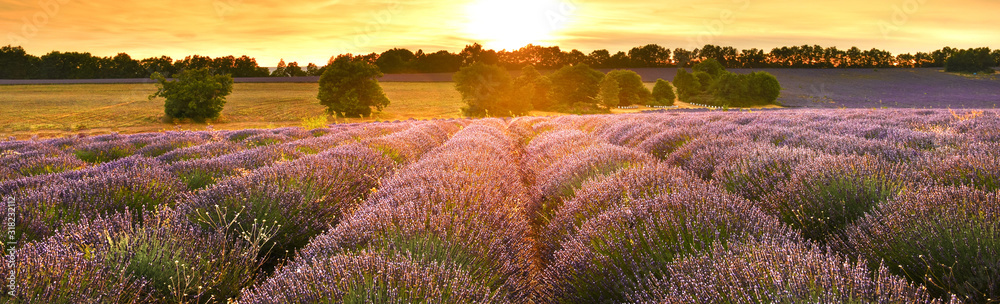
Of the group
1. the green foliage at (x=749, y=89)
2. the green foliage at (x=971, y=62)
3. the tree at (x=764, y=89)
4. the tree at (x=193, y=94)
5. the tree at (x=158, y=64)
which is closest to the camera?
the tree at (x=193, y=94)

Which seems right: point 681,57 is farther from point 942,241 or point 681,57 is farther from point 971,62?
point 942,241

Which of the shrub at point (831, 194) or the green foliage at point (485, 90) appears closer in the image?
the shrub at point (831, 194)

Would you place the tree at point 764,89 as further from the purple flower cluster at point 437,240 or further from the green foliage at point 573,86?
the purple flower cluster at point 437,240

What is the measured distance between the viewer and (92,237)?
2.07 m

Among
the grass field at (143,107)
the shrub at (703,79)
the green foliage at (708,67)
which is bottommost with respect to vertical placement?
the grass field at (143,107)

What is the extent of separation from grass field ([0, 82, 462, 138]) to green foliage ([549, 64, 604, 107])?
10924mm

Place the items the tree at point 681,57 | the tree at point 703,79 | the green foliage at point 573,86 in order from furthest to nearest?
the tree at point 681,57
the tree at point 703,79
the green foliage at point 573,86

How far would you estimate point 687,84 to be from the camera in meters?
54.3

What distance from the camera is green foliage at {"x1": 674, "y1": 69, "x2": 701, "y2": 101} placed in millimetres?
54000

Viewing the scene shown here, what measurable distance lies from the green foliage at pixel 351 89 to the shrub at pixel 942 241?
34742mm

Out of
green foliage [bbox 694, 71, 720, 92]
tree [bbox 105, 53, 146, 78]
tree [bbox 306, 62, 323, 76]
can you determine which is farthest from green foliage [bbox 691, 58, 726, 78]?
tree [bbox 105, 53, 146, 78]

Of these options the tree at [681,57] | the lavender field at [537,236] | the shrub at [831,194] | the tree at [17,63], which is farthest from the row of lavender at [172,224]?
the tree at [17,63]

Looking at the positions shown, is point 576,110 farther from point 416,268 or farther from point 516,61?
point 416,268

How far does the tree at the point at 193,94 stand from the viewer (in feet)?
101
